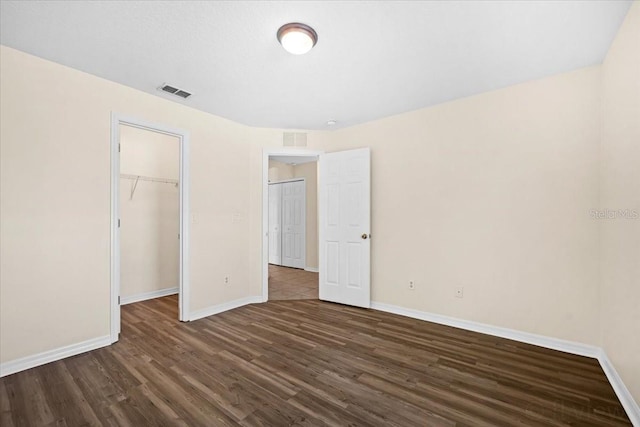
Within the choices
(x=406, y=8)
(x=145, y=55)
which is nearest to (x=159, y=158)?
(x=145, y=55)

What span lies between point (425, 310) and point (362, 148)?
2.21 metres

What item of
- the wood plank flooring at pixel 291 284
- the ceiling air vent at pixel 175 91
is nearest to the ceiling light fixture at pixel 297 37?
the ceiling air vent at pixel 175 91

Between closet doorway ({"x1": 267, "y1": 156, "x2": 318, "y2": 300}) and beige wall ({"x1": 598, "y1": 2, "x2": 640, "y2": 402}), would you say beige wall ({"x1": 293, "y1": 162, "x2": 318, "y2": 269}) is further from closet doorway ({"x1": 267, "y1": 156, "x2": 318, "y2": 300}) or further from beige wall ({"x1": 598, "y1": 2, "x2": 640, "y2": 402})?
beige wall ({"x1": 598, "y1": 2, "x2": 640, "y2": 402})

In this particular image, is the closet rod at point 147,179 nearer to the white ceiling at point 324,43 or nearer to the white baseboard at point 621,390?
the white ceiling at point 324,43

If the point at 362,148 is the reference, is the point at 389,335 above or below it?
below

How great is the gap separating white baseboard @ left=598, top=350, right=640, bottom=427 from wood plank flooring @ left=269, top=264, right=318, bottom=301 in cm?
317

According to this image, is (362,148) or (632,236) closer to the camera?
(632,236)

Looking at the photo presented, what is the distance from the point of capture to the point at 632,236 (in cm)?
190

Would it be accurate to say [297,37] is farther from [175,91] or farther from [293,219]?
[293,219]

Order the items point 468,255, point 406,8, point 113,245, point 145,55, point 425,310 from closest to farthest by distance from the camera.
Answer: point 406,8
point 145,55
point 113,245
point 468,255
point 425,310

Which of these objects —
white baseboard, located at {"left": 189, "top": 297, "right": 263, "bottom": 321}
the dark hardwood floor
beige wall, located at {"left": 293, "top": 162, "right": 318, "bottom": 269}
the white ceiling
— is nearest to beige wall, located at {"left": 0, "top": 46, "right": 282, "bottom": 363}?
the white ceiling

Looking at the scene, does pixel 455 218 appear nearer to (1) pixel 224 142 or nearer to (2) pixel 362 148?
(2) pixel 362 148

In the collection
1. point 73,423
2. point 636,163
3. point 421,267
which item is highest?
point 636,163

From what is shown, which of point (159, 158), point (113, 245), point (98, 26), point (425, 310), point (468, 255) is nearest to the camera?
point (98, 26)
